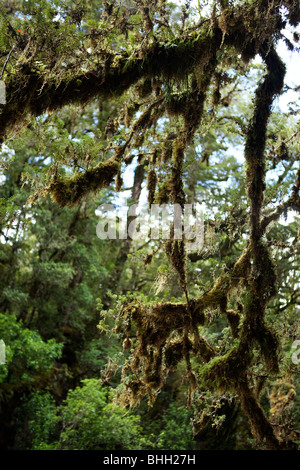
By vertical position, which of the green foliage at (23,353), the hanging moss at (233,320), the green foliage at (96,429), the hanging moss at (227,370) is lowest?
the green foliage at (96,429)

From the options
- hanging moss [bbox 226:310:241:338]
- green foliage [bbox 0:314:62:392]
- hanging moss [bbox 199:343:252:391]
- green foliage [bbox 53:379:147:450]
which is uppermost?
green foliage [bbox 0:314:62:392]

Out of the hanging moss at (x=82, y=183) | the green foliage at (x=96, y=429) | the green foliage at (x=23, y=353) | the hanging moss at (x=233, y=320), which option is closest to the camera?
the hanging moss at (x=82, y=183)

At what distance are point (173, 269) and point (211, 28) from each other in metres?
2.33

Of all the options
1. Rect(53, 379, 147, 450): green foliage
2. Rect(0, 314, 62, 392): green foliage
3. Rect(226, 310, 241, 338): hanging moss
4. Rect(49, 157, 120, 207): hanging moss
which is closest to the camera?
Rect(49, 157, 120, 207): hanging moss

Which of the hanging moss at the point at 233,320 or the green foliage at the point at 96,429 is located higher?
the hanging moss at the point at 233,320

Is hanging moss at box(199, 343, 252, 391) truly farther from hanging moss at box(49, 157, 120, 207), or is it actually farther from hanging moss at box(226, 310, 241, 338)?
hanging moss at box(49, 157, 120, 207)

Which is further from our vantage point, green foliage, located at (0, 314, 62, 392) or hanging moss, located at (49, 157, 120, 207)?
green foliage, located at (0, 314, 62, 392)

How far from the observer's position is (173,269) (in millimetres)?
4203

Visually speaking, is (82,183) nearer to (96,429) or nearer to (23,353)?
(96,429)

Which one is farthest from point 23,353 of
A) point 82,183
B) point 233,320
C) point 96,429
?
point 82,183

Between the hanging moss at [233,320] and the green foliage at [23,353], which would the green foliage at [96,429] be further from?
the hanging moss at [233,320]

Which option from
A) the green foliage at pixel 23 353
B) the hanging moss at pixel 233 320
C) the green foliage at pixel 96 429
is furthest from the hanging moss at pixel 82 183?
the green foliage at pixel 23 353

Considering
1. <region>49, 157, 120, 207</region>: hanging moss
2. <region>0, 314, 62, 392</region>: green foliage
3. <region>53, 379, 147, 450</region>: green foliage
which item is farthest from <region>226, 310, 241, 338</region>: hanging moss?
<region>0, 314, 62, 392</region>: green foliage
